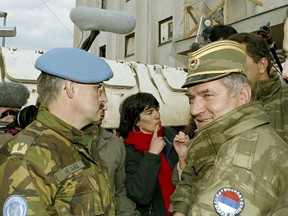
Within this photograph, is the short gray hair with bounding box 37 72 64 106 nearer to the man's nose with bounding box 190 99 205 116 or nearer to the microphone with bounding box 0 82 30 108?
the man's nose with bounding box 190 99 205 116

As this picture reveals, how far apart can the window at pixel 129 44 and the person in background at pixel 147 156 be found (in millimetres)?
A: 10653

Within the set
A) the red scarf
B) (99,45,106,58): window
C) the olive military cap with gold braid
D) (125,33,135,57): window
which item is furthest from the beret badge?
(99,45,106,58): window

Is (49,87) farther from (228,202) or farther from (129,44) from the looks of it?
(129,44)

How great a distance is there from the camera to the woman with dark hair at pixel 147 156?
2.51m

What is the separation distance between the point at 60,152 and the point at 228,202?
0.71 metres

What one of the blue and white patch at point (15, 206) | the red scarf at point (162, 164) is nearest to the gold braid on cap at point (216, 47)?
the blue and white patch at point (15, 206)

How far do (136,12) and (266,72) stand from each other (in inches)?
441

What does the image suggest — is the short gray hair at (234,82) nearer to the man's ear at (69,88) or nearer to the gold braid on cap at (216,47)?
the gold braid on cap at (216,47)

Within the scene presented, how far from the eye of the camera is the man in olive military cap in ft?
3.76

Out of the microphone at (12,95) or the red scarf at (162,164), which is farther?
the red scarf at (162,164)

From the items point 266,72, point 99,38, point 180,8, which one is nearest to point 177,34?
point 180,8

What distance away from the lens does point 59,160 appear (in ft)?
4.76

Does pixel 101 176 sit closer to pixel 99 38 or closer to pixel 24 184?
pixel 24 184

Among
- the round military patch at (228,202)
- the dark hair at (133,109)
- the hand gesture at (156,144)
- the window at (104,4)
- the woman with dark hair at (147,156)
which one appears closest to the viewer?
the round military patch at (228,202)
